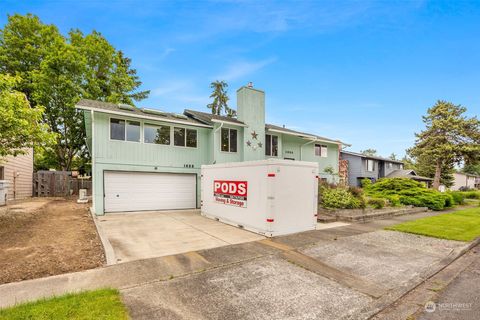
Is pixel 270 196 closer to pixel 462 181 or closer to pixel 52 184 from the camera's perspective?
pixel 52 184

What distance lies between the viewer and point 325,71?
1638 cm

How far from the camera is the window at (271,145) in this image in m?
15.9

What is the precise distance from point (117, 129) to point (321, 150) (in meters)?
15.7

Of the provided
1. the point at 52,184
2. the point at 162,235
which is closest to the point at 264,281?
the point at 162,235

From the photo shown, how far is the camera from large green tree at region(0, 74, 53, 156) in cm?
678

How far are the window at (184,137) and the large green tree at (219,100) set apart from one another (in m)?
22.3

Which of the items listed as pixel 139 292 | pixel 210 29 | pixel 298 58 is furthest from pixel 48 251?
pixel 298 58

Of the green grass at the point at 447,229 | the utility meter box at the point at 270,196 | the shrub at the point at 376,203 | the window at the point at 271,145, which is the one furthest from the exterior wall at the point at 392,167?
the utility meter box at the point at 270,196

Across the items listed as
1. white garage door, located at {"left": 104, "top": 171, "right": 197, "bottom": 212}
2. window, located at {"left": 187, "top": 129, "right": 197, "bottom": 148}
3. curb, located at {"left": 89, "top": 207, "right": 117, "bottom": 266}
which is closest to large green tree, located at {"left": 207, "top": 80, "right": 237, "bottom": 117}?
window, located at {"left": 187, "top": 129, "right": 197, "bottom": 148}

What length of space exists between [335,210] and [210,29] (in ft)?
39.6

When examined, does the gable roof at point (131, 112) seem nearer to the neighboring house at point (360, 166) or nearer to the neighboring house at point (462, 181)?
the neighboring house at point (360, 166)

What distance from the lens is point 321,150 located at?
1938 centimetres

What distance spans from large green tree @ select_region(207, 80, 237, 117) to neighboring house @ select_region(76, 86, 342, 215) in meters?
19.8

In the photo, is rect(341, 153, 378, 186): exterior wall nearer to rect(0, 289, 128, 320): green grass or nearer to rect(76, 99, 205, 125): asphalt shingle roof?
rect(76, 99, 205, 125): asphalt shingle roof
